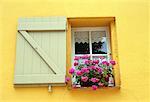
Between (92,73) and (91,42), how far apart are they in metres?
0.86

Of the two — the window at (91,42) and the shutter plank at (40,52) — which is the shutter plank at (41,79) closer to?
the shutter plank at (40,52)

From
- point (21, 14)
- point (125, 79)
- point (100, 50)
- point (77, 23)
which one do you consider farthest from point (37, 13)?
point (125, 79)

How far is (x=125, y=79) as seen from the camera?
4.59 metres

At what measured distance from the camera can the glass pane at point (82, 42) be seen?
5.17 metres

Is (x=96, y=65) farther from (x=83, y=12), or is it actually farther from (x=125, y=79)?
(x=83, y=12)

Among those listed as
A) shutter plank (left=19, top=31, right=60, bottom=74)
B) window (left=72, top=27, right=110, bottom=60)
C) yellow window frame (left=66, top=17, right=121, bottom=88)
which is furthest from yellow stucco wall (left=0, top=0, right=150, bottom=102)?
window (left=72, top=27, right=110, bottom=60)

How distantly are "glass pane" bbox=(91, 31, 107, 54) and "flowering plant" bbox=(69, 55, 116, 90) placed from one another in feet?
1.76

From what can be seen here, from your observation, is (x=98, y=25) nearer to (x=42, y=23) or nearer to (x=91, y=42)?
(x=91, y=42)

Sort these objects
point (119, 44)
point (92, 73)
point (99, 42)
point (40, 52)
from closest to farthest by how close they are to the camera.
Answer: point (92, 73)
point (40, 52)
point (119, 44)
point (99, 42)

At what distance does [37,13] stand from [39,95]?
1.36 meters

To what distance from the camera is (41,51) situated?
184 inches

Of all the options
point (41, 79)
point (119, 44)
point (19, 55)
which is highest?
point (119, 44)

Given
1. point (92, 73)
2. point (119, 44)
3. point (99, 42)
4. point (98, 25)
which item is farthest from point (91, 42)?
point (92, 73)

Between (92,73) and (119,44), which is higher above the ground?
(119,44)
